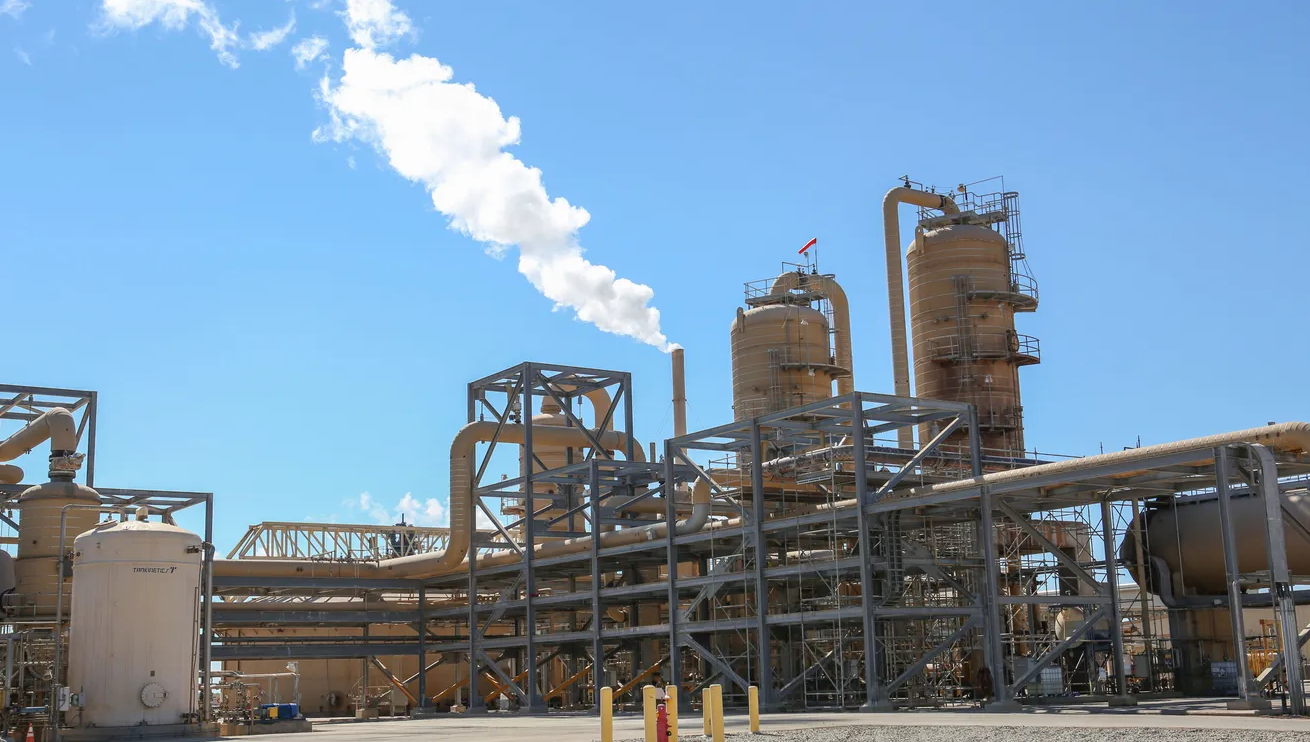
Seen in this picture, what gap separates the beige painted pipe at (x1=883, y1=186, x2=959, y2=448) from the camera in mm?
54594

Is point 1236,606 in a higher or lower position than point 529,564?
lower

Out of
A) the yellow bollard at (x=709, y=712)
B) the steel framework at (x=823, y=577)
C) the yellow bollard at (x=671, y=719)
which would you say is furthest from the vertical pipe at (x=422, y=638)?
the yellow bollard at (x=671, y=719)

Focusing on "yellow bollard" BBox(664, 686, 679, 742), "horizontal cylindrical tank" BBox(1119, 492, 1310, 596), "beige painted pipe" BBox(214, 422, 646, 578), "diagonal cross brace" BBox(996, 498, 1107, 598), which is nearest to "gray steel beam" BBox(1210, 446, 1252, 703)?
"diagonal cross brace" BBox(996, 498, 1107, 598)

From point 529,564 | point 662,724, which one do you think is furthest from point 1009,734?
point 529,564

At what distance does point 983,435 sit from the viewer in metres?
52.1

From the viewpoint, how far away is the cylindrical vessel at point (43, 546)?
38.1 m

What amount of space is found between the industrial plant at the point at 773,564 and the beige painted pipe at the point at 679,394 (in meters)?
0.36

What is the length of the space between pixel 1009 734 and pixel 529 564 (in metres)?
29.4

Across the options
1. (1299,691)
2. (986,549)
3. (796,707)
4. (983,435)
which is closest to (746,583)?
(796,707)

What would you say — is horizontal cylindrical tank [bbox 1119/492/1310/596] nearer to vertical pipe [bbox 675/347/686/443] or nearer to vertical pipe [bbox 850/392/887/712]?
vertical pipe [bbox 850/392/887/712]

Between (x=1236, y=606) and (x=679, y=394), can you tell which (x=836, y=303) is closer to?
(x=679, y=394)

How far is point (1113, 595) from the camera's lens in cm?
3728

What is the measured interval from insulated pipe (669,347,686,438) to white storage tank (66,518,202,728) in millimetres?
33003

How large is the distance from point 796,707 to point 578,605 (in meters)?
13.0
